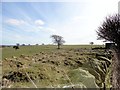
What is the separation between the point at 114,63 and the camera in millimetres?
1995

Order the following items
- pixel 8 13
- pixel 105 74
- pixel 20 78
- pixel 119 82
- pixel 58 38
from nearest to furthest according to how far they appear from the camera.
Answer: pixel 119 82 → pixel 105 74 → pixel 8 13 → pixel 20 78 → pixel 58 38

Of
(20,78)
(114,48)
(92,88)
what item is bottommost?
(20,78)

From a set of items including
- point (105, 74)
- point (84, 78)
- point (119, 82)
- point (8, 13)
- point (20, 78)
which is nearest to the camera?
point (119, 82)

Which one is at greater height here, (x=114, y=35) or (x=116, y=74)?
(x=114, y=35)

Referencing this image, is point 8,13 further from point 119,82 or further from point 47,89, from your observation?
point 119,82

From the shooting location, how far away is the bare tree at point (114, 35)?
1929 mm

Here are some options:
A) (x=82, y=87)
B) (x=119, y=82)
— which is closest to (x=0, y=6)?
(x=82, y=87)

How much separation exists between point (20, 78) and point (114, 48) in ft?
11.3

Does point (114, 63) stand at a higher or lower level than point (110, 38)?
lower

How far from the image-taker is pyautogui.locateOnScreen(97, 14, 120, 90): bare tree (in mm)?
1929

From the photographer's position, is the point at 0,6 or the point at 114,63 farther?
the point at 0,6

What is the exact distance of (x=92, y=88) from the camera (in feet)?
7.49

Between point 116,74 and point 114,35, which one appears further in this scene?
point 114,35

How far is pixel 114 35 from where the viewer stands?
7.22 ft
